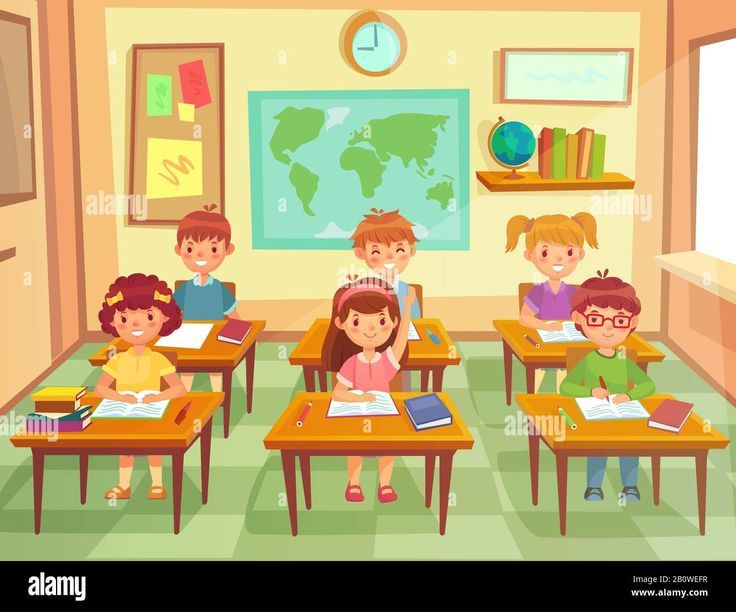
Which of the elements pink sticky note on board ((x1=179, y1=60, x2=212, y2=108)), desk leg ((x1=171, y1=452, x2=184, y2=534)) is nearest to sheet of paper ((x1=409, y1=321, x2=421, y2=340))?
desk leg ((x1=171, y1=452, x2=184, y2=534))

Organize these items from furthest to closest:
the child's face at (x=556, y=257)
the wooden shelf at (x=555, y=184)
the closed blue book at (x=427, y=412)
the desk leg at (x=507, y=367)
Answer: the wooden shelf at (x=555, y=184) → the desk leg at (x=507, y=367) → the child's face at (x=556, y=257) → the closed blue book at (x=427, y=412)

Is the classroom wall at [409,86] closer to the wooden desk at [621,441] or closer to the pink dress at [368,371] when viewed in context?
the pink dress at [368,371]

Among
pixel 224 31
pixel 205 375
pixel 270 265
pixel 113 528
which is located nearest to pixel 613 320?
pixel 113 528

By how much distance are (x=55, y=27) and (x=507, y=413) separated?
4881 millimetres

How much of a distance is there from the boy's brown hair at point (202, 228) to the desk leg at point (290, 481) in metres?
2.33

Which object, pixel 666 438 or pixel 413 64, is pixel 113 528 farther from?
pixel 413 64

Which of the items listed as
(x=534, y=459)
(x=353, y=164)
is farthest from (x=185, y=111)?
(x=534, y=459)

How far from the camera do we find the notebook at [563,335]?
594 centimetres

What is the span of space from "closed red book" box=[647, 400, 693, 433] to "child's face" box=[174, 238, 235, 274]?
10.4 ft

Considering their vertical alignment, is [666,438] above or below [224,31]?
below

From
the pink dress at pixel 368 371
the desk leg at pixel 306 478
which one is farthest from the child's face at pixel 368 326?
the desk leg at pixel 306 478

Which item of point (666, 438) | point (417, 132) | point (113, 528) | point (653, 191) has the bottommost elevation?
point (113, 528)

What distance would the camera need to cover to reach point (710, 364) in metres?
7.16

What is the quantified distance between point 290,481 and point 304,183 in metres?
4.19
